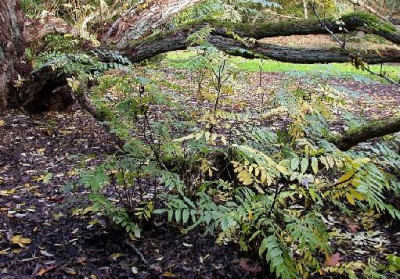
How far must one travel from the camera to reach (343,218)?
3.71 meters

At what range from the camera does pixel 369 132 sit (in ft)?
11.3

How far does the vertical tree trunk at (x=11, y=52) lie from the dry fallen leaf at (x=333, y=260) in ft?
15.4

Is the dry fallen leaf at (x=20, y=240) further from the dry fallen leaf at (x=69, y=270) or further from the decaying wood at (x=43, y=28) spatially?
the decaying wood at (x=43, y=28)

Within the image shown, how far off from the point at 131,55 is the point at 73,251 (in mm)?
3316

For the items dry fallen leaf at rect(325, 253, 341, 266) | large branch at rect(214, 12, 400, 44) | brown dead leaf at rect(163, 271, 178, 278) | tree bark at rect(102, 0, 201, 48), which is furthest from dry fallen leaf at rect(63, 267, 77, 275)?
tree bark at rect(102, 0, 201, 48)

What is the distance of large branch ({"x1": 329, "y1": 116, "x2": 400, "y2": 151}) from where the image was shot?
3251 millimetres

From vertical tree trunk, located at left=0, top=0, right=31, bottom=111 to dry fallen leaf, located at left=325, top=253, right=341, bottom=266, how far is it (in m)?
4.70

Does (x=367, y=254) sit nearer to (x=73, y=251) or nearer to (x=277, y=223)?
(x=277, y=223)

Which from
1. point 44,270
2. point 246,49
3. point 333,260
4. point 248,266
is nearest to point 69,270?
point 44,270

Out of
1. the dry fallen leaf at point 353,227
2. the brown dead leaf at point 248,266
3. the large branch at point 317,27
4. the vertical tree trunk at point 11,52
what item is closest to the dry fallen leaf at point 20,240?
the brown dead leaf at point 248,266

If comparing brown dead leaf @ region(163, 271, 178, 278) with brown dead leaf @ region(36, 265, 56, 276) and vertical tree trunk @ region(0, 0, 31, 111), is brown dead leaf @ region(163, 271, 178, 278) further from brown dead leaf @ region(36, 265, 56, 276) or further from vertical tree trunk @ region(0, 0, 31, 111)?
vertical tree trunk @ region(0, 0, 31, 111)

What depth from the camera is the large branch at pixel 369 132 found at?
3.25 meters

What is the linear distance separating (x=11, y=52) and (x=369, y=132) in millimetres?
4767

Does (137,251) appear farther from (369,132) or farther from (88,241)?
(369,132)
